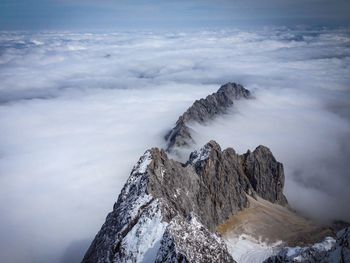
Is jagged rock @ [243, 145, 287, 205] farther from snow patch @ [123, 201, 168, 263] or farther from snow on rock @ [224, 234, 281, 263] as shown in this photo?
snow patch @ [123, 201, 168, 263]

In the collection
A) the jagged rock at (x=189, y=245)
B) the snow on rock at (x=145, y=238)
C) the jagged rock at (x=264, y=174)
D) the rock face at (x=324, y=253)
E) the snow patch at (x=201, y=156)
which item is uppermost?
the rock face at (x=324, y=253)

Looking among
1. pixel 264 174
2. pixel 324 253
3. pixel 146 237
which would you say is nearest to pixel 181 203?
pixel 146 237

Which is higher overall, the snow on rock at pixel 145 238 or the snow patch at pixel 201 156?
the snow on rock at pixel 145 238

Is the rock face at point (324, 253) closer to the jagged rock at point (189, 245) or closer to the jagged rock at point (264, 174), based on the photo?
the jagged rock at point (189, 245)

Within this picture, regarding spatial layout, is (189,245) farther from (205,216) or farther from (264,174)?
(264,174)

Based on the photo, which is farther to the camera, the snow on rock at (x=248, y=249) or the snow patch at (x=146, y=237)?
the snow on rock at (x=248, y=249)

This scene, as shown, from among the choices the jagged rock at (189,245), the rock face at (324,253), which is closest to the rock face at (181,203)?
the jagged rock at (189,245)

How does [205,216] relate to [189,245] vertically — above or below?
below
